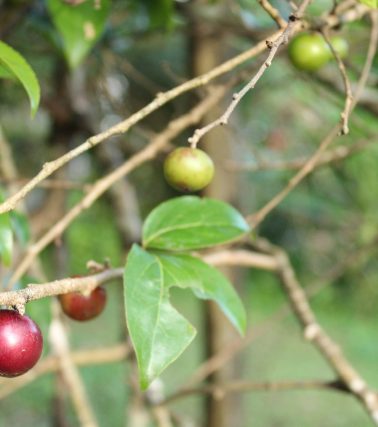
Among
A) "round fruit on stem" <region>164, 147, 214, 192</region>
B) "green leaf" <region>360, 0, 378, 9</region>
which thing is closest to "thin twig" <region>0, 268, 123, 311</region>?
"round fruit on stem" <region>164, 147, 214, 192</region>

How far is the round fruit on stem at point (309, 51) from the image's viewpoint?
97cm

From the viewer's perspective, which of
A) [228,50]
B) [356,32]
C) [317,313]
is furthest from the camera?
[317,313]

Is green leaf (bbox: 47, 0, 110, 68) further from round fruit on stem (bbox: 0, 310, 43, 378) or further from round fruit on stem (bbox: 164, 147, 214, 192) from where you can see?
round fruit on stem (bbox: 0, 310, 43, 378)

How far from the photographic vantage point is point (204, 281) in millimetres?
698

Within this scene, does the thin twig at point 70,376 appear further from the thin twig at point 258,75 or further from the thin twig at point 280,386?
the thin twig at point 258,75

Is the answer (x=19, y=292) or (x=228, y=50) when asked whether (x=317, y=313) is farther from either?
(x=19, y=292)

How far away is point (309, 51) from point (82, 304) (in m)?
0.51

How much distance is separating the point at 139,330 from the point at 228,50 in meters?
1.42

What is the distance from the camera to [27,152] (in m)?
4.59

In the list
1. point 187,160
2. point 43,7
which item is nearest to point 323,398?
point 43,7

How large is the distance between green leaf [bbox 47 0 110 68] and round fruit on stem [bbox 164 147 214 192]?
0.32 metres

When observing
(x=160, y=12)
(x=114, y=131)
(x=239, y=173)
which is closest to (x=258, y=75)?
(x=114, y=131)

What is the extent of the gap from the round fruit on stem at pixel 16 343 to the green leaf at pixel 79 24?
1.72 feet

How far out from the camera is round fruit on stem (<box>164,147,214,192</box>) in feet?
2.31
